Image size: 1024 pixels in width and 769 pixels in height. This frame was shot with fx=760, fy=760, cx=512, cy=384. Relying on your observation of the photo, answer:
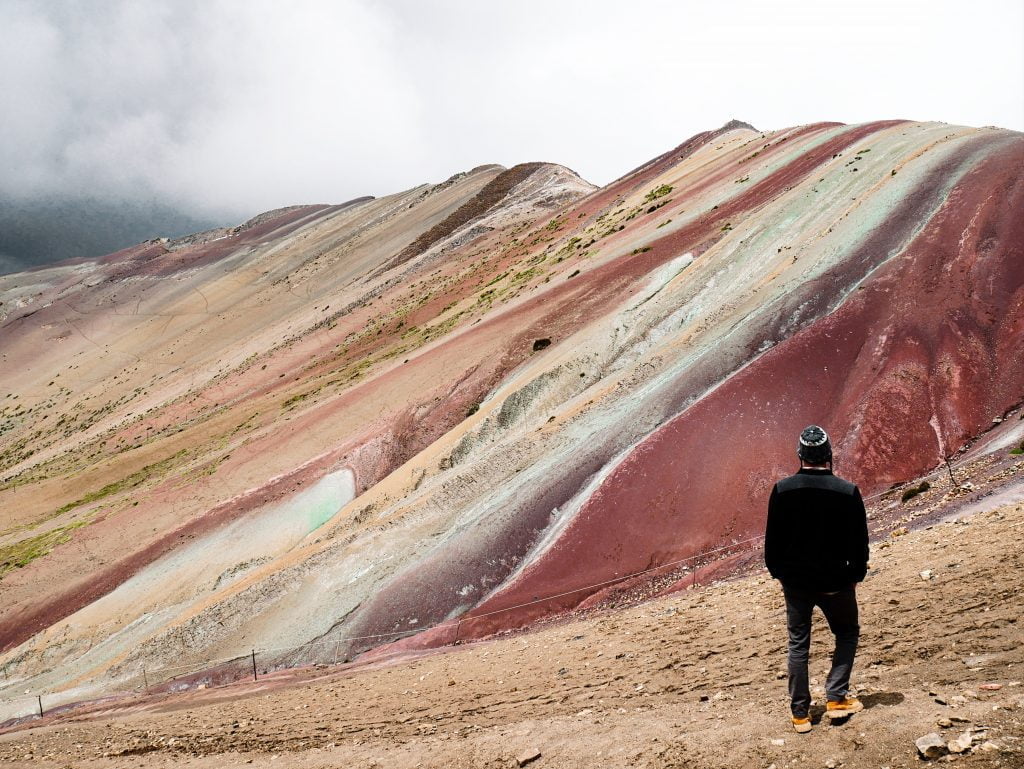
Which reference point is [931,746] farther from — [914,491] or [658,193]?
[658,193]

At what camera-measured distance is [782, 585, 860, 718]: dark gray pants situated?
6.19m

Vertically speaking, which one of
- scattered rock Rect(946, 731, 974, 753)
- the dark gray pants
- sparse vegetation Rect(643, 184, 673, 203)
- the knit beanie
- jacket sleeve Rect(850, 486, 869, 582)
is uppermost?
sparse vegetation Rect(643, 184, 673, 203)

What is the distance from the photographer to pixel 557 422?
1009 inches

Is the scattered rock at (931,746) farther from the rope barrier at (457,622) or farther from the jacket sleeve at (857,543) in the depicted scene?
the rope barrier at (457,622)

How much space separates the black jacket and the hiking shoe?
3.08 ft

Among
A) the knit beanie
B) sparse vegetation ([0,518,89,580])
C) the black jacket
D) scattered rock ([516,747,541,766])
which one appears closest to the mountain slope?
sparse vegetation ([0,518,89,580])

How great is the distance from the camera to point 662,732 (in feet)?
24.0

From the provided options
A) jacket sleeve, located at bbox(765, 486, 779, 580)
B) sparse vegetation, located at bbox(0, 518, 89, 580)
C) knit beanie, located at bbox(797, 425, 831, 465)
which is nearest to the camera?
knit beanie, located at bbox(797, 425, 831, 465)

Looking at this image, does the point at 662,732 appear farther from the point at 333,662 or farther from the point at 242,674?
the point at 242,674

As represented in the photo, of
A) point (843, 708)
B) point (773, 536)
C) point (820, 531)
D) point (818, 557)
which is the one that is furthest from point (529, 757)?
point (820, 531)

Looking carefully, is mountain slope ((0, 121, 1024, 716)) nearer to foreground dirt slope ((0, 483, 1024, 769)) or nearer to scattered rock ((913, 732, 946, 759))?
foreground dirt slope ((0, 483, 1024, 769))

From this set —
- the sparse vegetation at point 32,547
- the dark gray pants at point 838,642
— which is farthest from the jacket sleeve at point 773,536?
the sparse vegetation at point 32,547

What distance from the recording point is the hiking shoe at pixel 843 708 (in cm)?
611

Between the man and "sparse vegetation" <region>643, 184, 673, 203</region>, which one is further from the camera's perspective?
"sparse vegetation" <region>643, 184, 673, 203</region>
